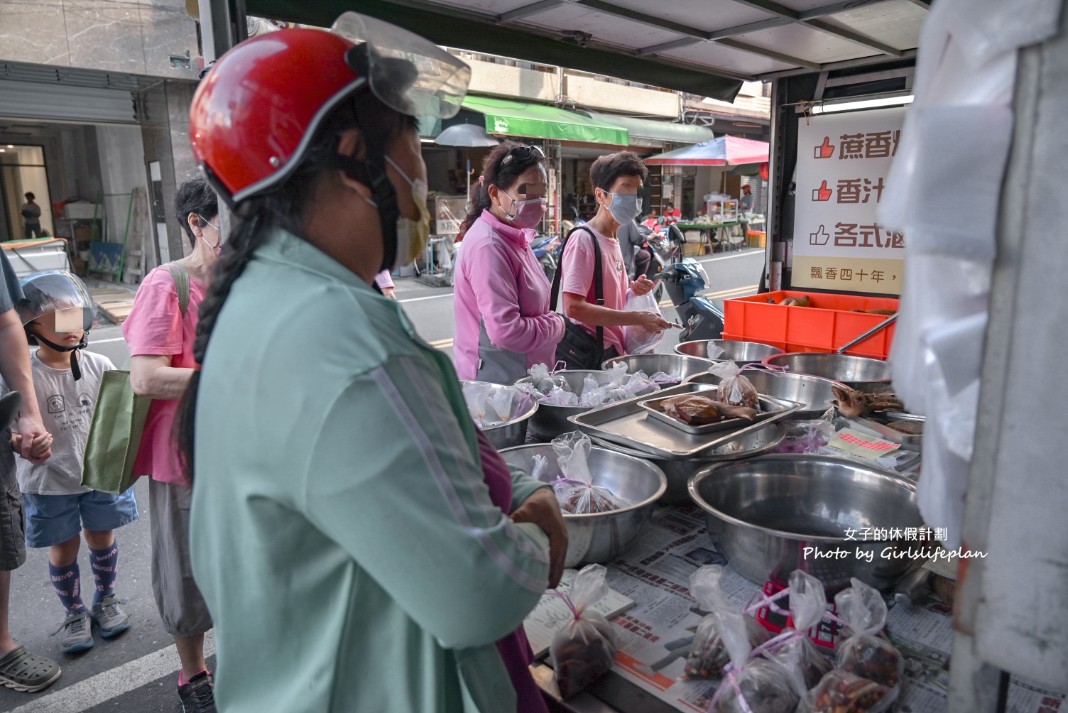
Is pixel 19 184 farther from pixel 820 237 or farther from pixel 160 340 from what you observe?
pixel 820 237

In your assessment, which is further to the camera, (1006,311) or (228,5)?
(228,5)

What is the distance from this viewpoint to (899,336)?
0.75m

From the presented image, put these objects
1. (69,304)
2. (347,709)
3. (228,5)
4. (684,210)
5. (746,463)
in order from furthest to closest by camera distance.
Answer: (684,210)
(69,304)
(228,5)
(746,463)
(347,709)

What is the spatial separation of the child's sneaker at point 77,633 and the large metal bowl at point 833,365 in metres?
3.03

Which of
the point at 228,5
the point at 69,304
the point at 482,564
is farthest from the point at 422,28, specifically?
the point at 482,564

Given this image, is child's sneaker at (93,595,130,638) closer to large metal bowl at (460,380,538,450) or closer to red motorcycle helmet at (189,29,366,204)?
large metal bowl at (460,380,538,450)

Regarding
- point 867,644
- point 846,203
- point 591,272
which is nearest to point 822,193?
point 846,203

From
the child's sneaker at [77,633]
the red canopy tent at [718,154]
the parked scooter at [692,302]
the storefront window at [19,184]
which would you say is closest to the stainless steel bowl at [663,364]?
the child's sneaker at [77,633]

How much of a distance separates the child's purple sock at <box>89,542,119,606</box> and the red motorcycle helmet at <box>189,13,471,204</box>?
8.93ft

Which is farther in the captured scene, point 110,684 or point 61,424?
point 61,424

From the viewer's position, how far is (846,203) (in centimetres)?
384

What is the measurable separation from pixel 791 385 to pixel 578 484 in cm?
125

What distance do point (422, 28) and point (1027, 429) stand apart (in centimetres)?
248

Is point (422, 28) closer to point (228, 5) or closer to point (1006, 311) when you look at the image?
point (228, 5)
